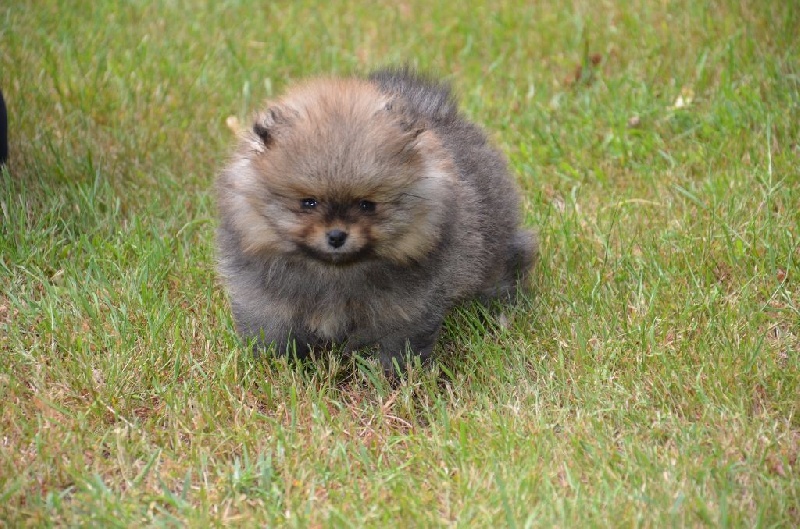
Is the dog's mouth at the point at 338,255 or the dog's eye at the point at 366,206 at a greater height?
the dog's eye at the point at 366,206

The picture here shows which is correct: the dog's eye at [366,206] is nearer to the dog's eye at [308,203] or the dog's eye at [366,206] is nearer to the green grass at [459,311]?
the dog's eye at [308,203]

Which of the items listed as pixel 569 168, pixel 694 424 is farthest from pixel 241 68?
pixel 694 424

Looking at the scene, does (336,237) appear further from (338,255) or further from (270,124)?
(270,124)

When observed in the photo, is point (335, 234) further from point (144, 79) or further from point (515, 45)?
point (515, 45)

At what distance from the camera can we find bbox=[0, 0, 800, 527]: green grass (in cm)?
339

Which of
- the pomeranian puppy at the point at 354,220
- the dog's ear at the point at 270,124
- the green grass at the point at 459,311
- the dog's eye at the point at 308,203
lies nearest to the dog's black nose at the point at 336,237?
the pomeranian puppy at the point at 354,220

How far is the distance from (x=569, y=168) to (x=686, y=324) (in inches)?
65.8

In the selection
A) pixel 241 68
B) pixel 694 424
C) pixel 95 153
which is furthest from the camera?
pixel 241 68

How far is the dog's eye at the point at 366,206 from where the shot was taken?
11.5ft

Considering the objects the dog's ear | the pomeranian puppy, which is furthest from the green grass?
the dog's ear

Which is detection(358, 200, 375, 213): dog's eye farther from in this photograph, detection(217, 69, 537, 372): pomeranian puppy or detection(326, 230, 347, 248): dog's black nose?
detection(326, 230, 347, 248): dog's black nose

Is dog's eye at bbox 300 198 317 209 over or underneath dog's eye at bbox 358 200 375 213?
underneath

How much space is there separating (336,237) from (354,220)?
3.6 inches

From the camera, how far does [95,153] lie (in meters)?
5.59
